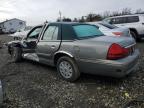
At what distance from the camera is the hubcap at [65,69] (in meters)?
5.64

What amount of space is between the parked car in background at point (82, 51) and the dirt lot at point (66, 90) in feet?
1.23

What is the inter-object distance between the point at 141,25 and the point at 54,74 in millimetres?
8179

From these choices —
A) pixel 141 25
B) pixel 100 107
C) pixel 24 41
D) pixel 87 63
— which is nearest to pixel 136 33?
pixel 141 25

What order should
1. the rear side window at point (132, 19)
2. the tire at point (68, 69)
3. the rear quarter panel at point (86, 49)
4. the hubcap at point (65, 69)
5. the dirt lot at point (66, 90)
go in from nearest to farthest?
the dirt lot at point (66, 90)
the rear quarter panel at point (86, 49)
the tire at point (68, 69)
the hubcap at point (65, 69)
the rear side window at point (132, 19)

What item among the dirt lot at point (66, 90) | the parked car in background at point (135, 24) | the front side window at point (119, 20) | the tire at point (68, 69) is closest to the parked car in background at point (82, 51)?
the tire at point (68, 69)

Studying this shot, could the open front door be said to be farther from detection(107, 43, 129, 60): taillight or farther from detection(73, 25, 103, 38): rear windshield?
detection(107, 43, 129, 60): taillight

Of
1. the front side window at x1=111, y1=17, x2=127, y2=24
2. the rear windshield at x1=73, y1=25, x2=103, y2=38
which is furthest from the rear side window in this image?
the rear windshield at x1=73, y1=25, x2=103, y2=38

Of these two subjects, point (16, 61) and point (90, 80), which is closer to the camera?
point (90, 80)

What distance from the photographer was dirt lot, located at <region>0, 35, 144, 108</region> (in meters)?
4.55

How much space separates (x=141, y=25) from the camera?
12914 millimetres

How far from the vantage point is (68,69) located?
18.6 ft

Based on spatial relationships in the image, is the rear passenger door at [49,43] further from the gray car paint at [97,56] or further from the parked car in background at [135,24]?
the parked car in background at [135,24]

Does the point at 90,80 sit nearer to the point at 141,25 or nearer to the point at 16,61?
the point at 16,61

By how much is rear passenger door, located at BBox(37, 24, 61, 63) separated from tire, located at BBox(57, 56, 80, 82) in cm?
42
